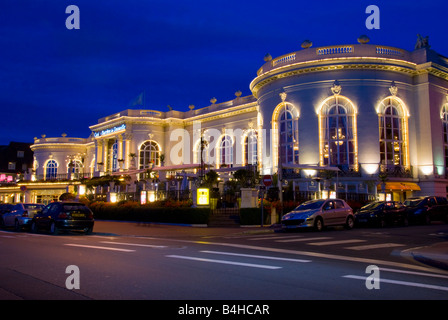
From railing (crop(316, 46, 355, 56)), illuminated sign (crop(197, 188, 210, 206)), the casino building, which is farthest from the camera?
railing (crop(316, 46, 355, 56))

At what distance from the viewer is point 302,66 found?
37938 millimetres

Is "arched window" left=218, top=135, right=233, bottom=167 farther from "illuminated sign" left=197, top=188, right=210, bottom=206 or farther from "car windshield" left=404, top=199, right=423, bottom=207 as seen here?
"car windshield" left=404, top=199, right=423, bottom=207

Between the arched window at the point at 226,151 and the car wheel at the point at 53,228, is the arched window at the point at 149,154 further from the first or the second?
the car wheel at the point at 53,228

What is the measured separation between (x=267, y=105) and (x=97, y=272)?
111ft

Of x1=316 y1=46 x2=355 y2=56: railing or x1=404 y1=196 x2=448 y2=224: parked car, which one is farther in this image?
x1=316 y1=46 x2=355 y2=56: railing

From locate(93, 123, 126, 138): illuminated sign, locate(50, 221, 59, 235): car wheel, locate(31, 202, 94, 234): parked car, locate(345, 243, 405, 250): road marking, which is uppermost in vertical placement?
locate(93, 123, 126, 138): illuminated sign

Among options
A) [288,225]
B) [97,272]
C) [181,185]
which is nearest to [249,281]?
[97,272]

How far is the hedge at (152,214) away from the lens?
25.7 m

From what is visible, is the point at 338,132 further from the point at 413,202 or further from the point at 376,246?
the point at 376,246

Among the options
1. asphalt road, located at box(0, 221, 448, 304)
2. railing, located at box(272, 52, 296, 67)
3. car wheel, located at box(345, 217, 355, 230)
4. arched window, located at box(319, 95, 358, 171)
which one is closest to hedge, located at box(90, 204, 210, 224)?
car wheel, located at box(345, 217, 355, 230)

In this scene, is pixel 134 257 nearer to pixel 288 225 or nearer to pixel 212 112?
pixel 288 225

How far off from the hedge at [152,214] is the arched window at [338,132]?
15.3 m

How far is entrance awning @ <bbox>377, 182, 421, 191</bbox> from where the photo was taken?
116 feet

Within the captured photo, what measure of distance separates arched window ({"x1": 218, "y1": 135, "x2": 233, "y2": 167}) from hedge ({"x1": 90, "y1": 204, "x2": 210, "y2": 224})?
19164mm
